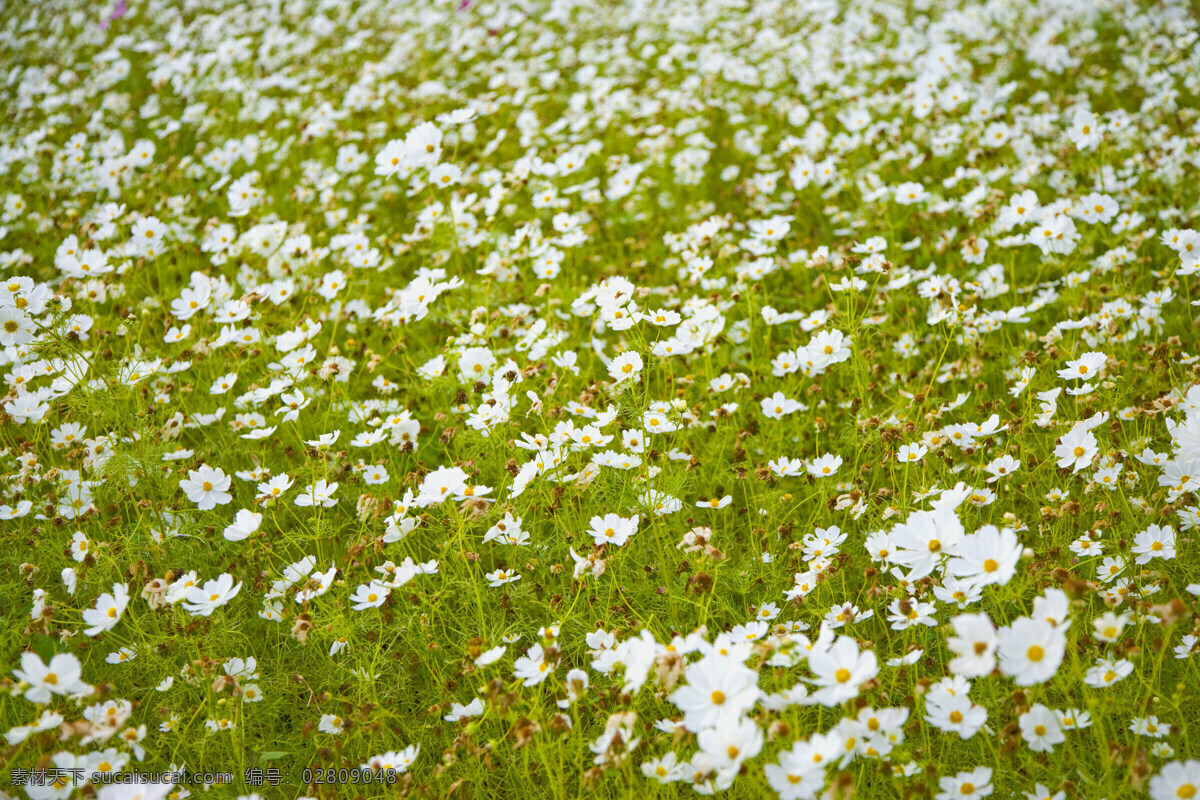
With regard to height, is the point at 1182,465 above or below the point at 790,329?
above

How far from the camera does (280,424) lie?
273cm

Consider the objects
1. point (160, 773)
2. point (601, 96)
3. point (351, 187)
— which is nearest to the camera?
point (160, 773)

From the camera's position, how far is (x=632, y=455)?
7.58 ft

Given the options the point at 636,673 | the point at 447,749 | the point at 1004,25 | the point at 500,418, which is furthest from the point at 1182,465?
the point at 1004,25

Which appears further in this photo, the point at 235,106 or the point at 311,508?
the point at 235,106

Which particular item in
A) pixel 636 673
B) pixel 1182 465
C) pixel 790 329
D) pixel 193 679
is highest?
pixel 636 673

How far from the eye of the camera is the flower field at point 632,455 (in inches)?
62.9

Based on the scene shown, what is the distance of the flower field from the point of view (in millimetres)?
1598

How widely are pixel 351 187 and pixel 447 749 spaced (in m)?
3.26

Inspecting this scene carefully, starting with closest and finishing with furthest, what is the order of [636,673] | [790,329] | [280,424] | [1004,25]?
[636,673] < [280,424] < [790,329] < [1004,25]

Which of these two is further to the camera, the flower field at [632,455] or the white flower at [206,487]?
the white flower at [206,487]

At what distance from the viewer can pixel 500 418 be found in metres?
2.24

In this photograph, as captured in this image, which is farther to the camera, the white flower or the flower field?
the white flower

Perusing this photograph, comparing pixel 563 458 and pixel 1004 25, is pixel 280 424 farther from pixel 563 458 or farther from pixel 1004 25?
pixel 1004 25
